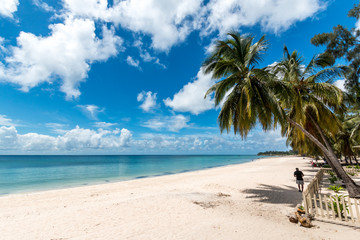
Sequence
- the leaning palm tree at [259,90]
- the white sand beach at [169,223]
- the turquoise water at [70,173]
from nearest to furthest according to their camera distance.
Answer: the white sand beach at [169,223] → the leaning palm tree at [259,90] → the turquoise water at [70,173]

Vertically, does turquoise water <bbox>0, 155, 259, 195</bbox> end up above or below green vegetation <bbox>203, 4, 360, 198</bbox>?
below

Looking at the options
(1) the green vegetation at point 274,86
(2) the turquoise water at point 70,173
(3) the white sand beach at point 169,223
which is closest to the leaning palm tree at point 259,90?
(1) the green vegetation at point 274,86

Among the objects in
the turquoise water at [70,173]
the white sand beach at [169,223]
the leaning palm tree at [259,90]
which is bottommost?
the turquoise water at [70,173]

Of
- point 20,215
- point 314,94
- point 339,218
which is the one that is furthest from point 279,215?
point 20,215

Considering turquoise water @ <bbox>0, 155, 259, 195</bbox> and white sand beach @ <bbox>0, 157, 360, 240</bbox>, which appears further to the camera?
turquoise water @ <bbox>0, 155, 259, 195</bbox>

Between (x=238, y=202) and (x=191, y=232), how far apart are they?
4661mm

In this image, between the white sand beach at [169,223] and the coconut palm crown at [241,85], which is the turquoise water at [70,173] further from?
the coconut palm crown at [241,85]

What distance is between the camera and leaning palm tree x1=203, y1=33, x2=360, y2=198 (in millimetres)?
9359

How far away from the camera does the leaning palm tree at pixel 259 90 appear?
30.7 feet

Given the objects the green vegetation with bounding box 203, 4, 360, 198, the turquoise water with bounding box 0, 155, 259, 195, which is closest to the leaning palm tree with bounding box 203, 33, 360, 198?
the green vegetation with bounding box 203, 4, 360, 198

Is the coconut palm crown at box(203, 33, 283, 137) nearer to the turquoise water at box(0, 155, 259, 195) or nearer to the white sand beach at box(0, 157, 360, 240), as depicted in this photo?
the white sand beach at box(0, 157, 360, 240)

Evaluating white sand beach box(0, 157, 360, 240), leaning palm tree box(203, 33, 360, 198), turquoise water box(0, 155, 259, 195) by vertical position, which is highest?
leaning palm tree box(203, 33, 360, 198)

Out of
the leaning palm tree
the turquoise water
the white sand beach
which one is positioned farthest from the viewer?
the turquoise water

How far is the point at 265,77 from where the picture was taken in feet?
29.6
